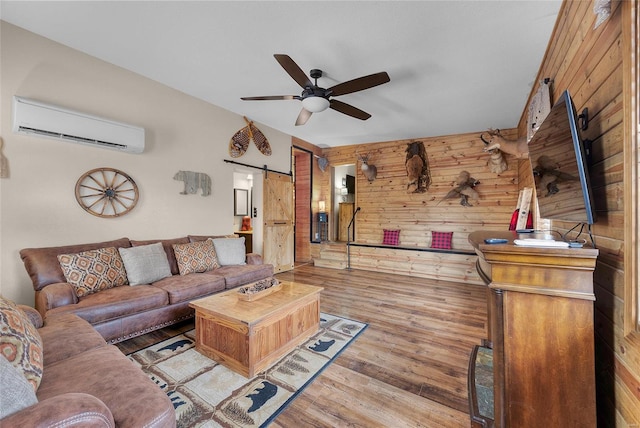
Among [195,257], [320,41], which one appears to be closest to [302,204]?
[195,257]

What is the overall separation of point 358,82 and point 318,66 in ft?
2.16

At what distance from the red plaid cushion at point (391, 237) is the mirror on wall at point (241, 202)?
3.37m

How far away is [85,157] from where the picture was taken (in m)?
2.95

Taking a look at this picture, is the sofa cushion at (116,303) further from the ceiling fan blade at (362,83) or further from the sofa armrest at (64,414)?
the ceiling fan blade at (362,83)

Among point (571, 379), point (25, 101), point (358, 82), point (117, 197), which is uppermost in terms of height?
point (358, 82)

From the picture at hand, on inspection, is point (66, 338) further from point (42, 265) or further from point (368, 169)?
point (368, 169)

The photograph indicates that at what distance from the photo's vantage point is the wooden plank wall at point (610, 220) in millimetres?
1015

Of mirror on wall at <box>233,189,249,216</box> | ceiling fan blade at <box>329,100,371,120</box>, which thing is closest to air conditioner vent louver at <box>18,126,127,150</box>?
ceiling fan blade at <box>329,100,371,120</box>

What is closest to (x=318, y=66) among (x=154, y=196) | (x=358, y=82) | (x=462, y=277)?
(x=358, y=82)

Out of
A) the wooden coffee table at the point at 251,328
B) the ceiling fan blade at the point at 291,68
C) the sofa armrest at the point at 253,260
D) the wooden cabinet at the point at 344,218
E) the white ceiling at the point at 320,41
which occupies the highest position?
the white ceiling at the point at 320,41

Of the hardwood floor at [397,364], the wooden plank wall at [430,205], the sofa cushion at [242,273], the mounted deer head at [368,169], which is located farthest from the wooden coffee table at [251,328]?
the mounted deer head at [368,169]

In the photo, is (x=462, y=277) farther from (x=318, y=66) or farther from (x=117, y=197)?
(x=117, y=197)

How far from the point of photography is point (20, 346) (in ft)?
3.63

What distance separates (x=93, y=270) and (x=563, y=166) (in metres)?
3.72
